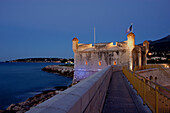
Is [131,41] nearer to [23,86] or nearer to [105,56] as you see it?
[105,56]

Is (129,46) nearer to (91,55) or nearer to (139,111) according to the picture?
(91,55)

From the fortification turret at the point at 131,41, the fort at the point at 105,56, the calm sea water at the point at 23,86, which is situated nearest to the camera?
the calm sea water at the point at 23,86

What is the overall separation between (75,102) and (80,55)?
91.7 feet

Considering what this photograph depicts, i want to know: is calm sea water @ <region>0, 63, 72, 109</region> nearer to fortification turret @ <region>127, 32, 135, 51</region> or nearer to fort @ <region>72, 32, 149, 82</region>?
fort @ <region>72, 32, 149, 82</region>

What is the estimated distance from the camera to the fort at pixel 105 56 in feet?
88.8

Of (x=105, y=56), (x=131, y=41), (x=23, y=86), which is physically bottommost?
(x=23, y=86)

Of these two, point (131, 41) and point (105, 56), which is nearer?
point (131, 41)

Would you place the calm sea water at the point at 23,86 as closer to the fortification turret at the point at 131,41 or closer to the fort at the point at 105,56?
the fort at the point at 105,56

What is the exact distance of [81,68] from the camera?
29.9m

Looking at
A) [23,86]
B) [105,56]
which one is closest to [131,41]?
[105,56]

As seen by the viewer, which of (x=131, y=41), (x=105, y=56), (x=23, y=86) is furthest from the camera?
(x=23, y=86)

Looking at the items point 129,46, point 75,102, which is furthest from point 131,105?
point 129,46

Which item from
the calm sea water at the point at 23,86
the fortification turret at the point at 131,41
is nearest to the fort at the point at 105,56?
the fortification turret at the point at 131,41

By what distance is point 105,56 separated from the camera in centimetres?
2805
